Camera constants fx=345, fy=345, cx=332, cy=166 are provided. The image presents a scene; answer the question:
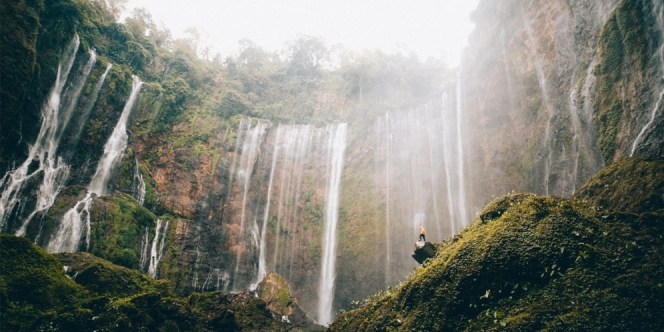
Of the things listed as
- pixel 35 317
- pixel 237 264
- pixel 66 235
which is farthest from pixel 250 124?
pixel 35 317

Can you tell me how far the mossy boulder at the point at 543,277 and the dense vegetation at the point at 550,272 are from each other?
1cm

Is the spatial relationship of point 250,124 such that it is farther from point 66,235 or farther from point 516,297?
point 516,297

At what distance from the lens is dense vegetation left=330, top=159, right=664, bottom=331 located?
488cm

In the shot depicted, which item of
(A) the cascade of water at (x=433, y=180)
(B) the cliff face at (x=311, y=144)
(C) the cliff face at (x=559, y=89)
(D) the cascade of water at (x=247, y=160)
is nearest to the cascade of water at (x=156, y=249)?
(B) the cliff face at (x=311, y=144)

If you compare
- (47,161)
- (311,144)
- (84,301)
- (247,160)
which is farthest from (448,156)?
(47,161)

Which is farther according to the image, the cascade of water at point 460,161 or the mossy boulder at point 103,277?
the cascade of water at point 460,161

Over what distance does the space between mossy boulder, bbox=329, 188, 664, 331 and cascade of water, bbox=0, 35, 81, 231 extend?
1487 cm

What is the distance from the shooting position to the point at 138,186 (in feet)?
60.6

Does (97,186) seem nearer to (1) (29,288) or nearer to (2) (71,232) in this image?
(2) (71,232)

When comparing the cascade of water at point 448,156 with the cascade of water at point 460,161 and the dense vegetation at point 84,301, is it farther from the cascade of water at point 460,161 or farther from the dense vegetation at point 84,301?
the dense vegetation at point 84,301

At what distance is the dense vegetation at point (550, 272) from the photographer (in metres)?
4.88

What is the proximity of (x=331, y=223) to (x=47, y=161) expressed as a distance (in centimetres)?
1489

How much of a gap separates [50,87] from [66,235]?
673 centimetres

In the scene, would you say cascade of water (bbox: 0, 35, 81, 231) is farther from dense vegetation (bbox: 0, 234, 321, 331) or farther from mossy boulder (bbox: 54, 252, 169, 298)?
dense vegetation (bbox: 0, 234, 321, 331)
